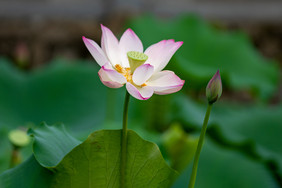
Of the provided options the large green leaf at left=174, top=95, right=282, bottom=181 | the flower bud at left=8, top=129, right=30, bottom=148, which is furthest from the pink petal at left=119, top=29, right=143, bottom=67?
the large green leaf at left=174, top=95, right=282, bottom=181

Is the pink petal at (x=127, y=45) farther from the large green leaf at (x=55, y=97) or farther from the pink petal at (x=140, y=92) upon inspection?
the large green leaf at (x=55, y=97)

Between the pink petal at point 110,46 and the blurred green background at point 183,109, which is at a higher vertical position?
the pink petal at point 110,46

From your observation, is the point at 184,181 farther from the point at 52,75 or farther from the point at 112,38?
the point at 52,75

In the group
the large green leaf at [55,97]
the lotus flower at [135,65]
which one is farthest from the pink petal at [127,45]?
the large green leaf at [55,97]

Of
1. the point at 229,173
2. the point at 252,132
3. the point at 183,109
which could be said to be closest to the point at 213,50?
the point at 183,109

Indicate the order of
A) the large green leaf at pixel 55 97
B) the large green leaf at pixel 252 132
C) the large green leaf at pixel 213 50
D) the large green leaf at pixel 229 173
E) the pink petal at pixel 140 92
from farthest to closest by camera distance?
the large green leaf at pixel 213 50
the large green leaf at pixel 55 97
the large green leaf at pixel 252 132
the large green leaf at pixel 229 173
the pink petal at pixel 140 92

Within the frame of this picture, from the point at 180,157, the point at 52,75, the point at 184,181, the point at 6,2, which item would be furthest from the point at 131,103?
the point at 6,2

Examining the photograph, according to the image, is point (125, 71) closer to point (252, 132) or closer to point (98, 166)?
point (98, 166)

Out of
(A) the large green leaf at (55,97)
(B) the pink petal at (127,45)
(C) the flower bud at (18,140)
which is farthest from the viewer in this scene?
(A) the large green leaf at (55,97)
